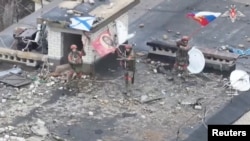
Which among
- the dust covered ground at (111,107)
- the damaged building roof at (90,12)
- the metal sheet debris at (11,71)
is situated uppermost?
the damaged building roof at (90,12)

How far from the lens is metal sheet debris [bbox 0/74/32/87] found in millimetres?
27453

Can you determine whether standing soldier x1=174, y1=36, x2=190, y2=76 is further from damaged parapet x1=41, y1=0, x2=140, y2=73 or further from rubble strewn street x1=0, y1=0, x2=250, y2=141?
damaged parapet x1=41, y1=0, x2=140, y2=73

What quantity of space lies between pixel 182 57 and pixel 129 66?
1.82 m

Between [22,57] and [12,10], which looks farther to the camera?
[12,10]

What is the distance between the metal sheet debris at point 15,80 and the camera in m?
27.5

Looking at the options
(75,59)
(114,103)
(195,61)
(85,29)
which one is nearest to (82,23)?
(85,29)

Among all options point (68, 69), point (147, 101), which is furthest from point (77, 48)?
point (147, 101)

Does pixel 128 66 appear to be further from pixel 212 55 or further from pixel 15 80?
pixel 15 80

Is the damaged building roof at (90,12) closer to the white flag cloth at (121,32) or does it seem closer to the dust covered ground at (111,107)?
the white flag cloth at (121,32)

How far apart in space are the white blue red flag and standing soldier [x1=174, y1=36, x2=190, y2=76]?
108 inches

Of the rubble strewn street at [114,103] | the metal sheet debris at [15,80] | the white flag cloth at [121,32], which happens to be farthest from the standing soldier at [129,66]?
the metal sheet debris at [15,80]

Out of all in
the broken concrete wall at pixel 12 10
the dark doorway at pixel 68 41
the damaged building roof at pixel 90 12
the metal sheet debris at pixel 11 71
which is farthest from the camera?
the broken concrete wall at pixel 12 10

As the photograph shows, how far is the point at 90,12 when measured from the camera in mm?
28078

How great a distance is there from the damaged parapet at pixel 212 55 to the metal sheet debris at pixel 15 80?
4.32m
